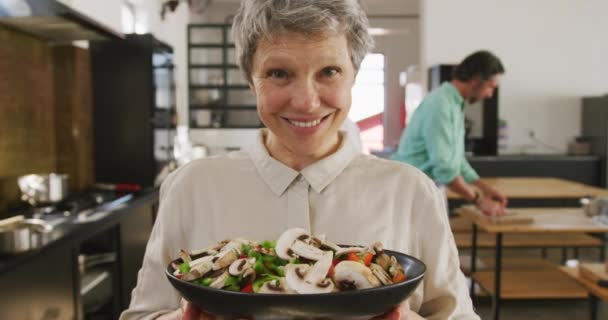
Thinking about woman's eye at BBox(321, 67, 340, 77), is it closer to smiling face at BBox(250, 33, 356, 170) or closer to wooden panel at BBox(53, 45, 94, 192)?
smiling face at BBox(250, 33, 356, 170)

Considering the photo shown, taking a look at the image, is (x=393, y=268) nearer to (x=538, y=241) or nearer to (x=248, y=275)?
(x=248, y=275)

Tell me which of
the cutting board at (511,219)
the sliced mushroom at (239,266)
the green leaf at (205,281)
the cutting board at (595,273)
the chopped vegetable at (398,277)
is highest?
the sliced mushroom at (239,266)

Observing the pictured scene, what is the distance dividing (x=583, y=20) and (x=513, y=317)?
454 cm

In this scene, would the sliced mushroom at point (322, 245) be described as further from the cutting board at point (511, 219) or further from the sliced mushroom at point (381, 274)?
the cutting board at point (511, 219)

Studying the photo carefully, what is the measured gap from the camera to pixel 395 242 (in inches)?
43.4

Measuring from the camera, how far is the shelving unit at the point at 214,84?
7836 millimetres

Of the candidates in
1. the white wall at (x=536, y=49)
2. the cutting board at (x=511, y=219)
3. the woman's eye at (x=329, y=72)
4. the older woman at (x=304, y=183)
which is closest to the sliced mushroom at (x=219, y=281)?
the older woman at (x=304, y=183)

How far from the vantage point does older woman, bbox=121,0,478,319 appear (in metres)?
1.01

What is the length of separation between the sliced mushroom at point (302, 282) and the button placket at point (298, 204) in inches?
14.2

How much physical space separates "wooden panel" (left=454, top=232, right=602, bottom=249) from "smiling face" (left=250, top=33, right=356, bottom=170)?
3286 mm

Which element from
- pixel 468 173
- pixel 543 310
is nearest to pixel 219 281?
pixel 468 173

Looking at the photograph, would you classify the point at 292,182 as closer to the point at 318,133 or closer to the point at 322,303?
the point at 318,133

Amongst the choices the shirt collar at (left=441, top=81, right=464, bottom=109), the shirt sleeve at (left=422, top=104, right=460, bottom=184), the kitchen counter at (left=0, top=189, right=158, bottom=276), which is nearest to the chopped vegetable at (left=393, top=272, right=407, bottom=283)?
the kitchen counter at (left=0, top=189, right=158, bottom=276)

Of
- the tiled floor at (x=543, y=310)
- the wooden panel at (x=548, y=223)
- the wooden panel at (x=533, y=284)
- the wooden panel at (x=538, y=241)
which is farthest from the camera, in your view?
the wooden panel at (x=538, y=241)
